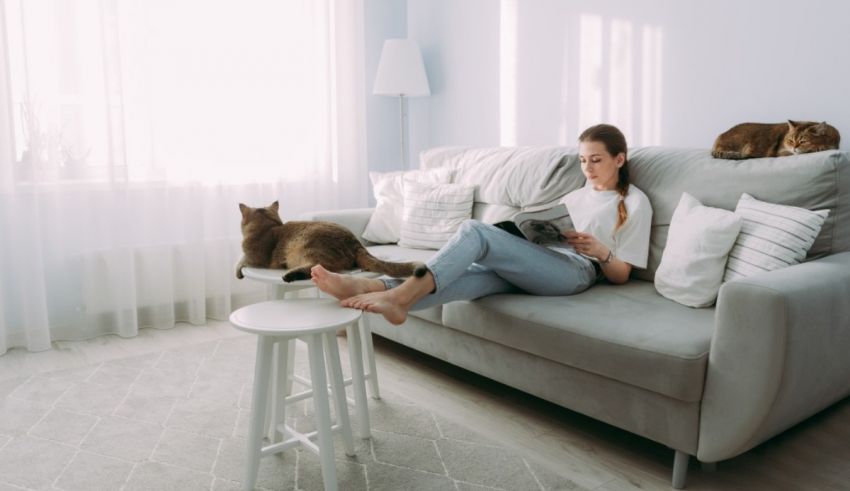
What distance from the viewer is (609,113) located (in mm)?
3160

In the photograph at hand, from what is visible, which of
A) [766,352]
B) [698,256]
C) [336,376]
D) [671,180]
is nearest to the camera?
[766,352]

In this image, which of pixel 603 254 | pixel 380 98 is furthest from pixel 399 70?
pixel 603 254

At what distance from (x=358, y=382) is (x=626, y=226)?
105 centimetres

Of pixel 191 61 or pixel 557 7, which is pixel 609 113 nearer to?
pixel 557 7

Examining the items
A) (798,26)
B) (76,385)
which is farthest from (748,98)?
(76,385)

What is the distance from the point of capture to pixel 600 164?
2518 millimetres

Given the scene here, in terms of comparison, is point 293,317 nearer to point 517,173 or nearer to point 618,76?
point 517,173

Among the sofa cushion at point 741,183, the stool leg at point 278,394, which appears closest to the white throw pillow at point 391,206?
the sofa cushion at point 741,183

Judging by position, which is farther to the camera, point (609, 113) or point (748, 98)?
point (609, 113)

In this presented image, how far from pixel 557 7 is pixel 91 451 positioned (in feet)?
8.94

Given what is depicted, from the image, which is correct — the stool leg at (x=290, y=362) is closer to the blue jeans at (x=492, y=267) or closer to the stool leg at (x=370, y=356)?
the stool leg at (x=370, y=356)

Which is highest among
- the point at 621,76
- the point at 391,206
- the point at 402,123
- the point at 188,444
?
the point at 621,76

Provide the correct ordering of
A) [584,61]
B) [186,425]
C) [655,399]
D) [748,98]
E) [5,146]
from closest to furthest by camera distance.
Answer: [655,399] < [186,425] < [748,98] < [5,146] < [584,61]

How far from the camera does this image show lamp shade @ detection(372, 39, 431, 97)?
153 inches
